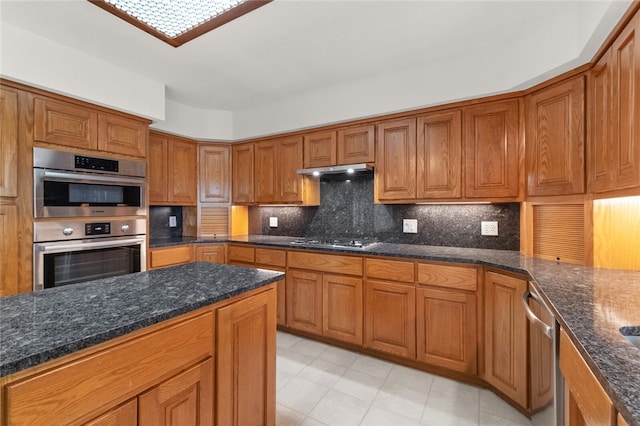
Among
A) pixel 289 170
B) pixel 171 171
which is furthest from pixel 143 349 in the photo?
pixel 171 171

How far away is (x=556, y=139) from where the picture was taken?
191cm

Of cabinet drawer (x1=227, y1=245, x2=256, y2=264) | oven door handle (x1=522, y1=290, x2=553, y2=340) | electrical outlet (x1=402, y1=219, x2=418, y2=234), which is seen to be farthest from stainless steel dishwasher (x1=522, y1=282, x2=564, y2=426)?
cabinet drawer (x1=227, y1=245, x2=256, y2=264)

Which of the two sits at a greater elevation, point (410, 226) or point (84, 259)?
point (410, 226)

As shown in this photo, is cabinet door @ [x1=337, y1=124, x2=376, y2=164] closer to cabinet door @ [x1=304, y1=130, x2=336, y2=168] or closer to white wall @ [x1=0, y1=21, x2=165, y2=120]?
cabinet door @ [x1=304, y1=130, x2=336, y2=168]

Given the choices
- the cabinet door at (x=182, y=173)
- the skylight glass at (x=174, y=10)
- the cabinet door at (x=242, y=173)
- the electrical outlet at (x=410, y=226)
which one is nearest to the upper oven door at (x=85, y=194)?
the cabinet door at (x=182, y=173)

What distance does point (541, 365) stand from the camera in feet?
4.55

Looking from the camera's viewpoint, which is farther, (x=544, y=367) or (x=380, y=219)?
(x=380, y=219)

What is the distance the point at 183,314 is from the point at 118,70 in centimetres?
254

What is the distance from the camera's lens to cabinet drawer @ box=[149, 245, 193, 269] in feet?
9.40

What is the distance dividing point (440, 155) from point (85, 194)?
302 centimetres

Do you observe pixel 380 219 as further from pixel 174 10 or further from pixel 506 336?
pixel 174 10

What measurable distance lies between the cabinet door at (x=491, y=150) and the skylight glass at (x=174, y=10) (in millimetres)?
1923

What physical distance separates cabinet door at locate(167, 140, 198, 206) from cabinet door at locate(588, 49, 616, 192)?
3.69 meters

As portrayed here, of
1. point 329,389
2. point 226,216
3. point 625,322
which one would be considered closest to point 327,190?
point 226,216
